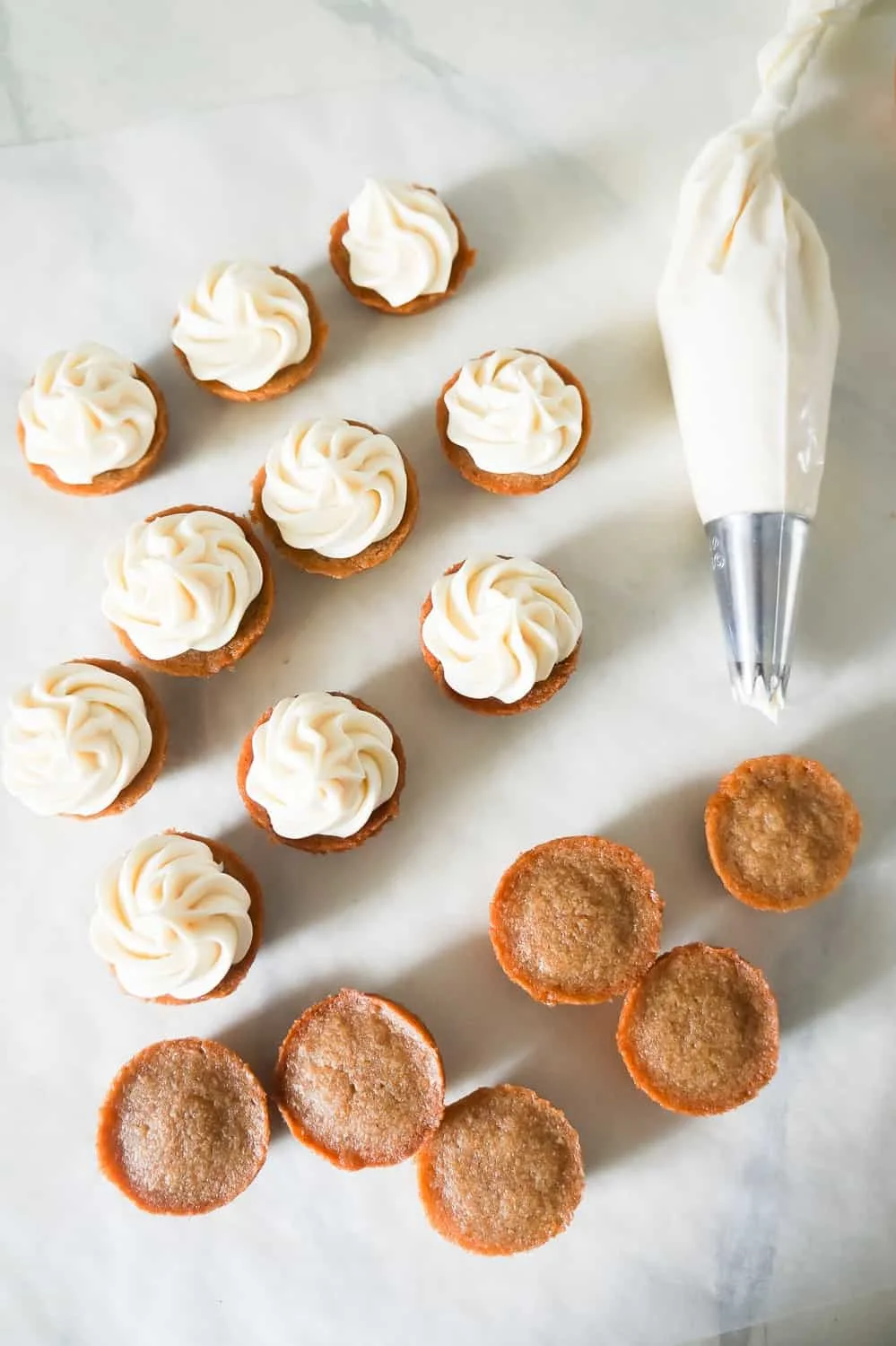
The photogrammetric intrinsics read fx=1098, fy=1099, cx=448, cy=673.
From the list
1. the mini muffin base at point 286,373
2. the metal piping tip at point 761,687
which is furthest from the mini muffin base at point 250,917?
the metal piping tip at point 761,687

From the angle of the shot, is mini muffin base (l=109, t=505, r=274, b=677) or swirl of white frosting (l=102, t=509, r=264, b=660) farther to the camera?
mini muffin base (l=109, t=505, r=274, b=677)

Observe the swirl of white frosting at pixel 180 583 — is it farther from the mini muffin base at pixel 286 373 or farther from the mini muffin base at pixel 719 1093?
the mini muffin base at pixel 719 1093

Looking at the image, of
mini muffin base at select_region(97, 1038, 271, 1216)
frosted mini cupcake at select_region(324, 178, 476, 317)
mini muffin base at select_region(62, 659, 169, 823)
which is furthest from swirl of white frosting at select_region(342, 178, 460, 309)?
mini muffin base at select_region(97, 1038, 271, 1216)

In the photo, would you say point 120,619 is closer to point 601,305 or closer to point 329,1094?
point 329,1094

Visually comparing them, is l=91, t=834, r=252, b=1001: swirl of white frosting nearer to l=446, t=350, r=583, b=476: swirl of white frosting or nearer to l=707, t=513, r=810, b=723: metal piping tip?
l=446, t=350, r=583, b=476: swirl of white frosting

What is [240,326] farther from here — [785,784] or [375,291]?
[785,784]
